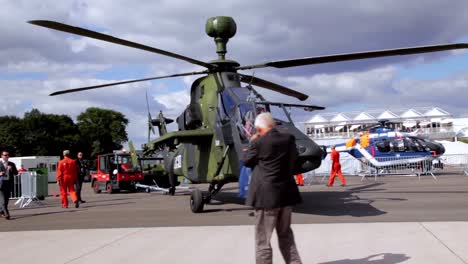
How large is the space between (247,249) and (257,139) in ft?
7.27

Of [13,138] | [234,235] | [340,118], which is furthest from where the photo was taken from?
[340,118]

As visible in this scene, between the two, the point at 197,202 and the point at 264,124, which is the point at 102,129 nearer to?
the point at 197,202

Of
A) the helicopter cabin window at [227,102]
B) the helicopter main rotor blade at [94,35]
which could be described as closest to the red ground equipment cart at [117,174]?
the helicopter cabin window at [227,102]

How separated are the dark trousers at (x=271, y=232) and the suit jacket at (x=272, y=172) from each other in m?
0.11

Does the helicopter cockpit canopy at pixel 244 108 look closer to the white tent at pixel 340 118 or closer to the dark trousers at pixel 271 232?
the dark trousers at pixel 271 232

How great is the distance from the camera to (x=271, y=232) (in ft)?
15.0

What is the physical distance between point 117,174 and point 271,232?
1755cm

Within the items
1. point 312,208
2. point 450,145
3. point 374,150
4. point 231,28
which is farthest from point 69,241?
point 450,145

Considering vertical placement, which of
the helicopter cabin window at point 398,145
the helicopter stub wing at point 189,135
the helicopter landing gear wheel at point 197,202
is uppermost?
the helicopter stub wing at point 189,135

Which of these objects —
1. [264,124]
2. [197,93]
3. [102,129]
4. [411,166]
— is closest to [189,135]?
[197,93]

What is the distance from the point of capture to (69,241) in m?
7.48

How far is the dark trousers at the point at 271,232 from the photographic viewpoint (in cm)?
457

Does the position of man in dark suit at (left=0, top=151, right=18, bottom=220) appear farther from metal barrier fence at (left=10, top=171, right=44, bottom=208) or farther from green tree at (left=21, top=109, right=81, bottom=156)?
green tree at (left=21, top=109, right=81, bottom=156)

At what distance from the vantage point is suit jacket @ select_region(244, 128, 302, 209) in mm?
4555
